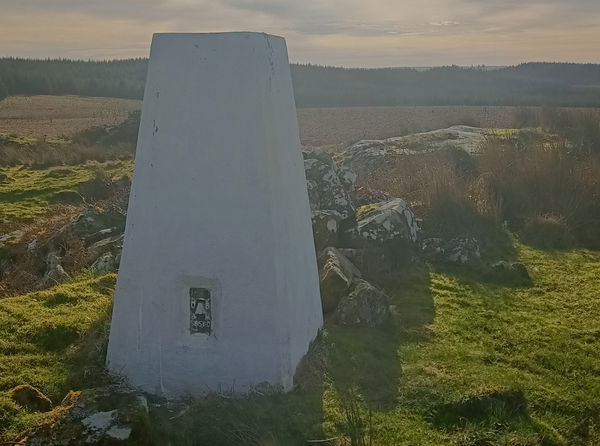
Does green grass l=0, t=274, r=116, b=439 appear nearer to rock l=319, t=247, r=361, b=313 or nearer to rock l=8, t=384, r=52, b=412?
rock l=8, t=384, r=52, b=412

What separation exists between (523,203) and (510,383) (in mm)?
8303

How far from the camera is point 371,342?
24.1ft

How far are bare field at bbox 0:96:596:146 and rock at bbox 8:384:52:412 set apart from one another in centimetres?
1931

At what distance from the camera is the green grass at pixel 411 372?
5434 mm

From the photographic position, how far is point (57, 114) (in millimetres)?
46656

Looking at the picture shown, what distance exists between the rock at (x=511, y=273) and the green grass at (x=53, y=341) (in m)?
6.09

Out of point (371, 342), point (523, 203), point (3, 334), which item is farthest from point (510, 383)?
point (523, 203)

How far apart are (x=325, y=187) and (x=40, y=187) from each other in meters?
11.0

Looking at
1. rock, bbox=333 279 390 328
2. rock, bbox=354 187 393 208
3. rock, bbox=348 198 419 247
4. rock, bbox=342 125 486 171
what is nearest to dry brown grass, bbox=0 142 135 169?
rock, bbox=342 125 486 171

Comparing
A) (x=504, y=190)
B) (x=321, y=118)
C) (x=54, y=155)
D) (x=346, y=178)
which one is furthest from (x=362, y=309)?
(x=321, y=118)

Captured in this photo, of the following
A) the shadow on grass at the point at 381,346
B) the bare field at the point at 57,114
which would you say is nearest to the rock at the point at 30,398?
the shadow on grass at the point at 381,346

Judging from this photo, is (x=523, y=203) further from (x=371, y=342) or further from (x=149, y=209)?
(x=149, y=209)

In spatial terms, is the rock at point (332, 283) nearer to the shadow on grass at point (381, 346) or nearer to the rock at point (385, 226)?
the shadow on grass at point (381, 346)

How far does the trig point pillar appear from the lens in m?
5.54
